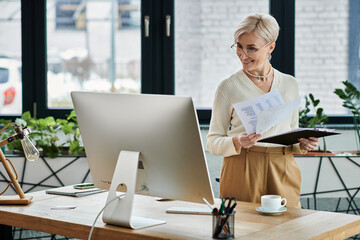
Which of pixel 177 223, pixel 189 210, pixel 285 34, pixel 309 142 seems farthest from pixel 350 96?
pixel 177 223

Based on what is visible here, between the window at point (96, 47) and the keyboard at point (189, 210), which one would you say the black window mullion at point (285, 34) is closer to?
the window at point (96, 47)

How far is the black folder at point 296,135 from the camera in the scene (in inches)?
87.5

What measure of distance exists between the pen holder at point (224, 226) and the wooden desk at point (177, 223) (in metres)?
0.05

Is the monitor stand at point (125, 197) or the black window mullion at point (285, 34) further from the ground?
the black window mullion at point (285, 34)

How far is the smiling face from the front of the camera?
2.47 metres

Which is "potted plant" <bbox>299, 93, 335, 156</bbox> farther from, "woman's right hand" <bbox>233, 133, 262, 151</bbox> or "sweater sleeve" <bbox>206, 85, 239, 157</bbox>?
"woman's right hand" <bbox>233, 133, 262, 151</bbox>

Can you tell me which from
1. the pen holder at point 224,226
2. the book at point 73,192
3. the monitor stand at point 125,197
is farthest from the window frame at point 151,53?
the pen holder at point 224,226

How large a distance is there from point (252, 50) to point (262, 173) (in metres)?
0.54

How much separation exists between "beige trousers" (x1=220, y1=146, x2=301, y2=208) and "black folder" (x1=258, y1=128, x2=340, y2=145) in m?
0.12

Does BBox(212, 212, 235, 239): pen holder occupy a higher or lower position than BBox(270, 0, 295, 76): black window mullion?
lower

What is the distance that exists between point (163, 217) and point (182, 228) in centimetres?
18

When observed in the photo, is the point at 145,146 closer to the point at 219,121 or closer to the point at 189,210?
the point at 189,210

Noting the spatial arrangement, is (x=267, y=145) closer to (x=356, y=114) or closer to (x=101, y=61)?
(x=356, y=114)

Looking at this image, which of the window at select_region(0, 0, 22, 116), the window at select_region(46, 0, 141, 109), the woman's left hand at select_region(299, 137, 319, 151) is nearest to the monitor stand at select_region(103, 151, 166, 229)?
the woman's left hand at select_region(299, 137, 319, 151)
